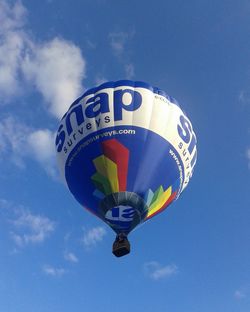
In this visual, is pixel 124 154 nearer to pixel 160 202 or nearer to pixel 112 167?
pixel 112 167

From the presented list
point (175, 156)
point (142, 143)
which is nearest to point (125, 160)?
point (142, 143)

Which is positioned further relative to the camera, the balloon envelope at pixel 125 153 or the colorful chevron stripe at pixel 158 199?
the colorful chevron stripe at pixel 158 199

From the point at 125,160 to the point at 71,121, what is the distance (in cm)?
299

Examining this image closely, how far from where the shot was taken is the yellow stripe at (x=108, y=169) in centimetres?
1549

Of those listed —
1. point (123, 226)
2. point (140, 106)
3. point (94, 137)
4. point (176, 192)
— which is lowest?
point (123, 226)

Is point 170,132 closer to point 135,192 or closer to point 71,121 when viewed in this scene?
point 135,192

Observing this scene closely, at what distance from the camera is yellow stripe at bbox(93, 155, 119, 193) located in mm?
15492

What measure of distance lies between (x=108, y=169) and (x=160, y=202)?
254 centimetres

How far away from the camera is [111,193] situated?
1550 centimetres

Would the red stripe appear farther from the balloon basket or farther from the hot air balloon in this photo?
the balloon basket

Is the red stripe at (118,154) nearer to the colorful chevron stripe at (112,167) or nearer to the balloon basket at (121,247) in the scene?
the colorful chevron stripe at (112,167)

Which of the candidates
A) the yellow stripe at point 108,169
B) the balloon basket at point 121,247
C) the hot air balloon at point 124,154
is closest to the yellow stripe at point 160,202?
the hot air balloon at point 124,154

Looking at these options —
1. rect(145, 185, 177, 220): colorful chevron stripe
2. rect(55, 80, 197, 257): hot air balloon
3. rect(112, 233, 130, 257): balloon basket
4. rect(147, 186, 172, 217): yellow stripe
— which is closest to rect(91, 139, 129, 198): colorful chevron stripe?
rect(55, 80, 197, 257): hot air balloon

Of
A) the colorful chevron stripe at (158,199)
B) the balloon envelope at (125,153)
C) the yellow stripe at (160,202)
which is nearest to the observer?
the balloon envelope at (125,153)
